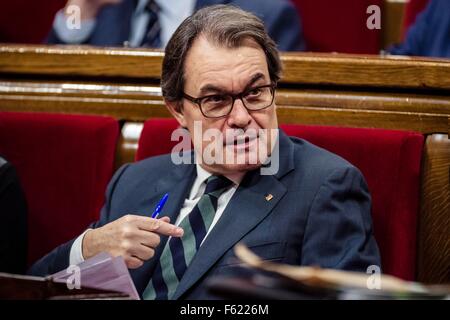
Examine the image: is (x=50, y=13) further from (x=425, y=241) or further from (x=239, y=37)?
(x=425, y=241)

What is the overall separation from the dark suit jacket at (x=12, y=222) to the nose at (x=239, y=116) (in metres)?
0.36

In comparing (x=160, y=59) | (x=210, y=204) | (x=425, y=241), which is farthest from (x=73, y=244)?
(x=425, y=241)

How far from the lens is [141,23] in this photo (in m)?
1.56

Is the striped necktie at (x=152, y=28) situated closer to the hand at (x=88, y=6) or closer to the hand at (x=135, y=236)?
the hand at (x=88, y=6)

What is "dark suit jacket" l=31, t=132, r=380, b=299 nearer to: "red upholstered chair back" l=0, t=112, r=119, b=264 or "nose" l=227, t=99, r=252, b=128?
"nose" l=227, t=99, r=252, b=128

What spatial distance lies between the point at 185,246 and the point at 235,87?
21 cm

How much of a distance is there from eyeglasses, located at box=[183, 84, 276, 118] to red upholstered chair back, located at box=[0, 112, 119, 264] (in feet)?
0.84

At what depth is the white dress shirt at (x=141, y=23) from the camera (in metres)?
1.53

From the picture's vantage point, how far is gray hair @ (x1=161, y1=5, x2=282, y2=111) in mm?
979

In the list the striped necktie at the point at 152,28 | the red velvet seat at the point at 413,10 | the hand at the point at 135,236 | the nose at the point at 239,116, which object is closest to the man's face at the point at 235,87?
the nose at the point at 239,116

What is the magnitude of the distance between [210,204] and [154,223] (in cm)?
15

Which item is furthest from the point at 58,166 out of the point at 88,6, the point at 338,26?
the point at 338,26

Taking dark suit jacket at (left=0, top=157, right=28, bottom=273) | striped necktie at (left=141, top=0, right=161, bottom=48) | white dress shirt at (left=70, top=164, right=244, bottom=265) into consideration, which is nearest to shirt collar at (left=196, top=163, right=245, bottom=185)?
white dress shirt at (left=70, top=164, right=244, bottom=265)

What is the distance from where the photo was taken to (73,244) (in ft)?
3.42
